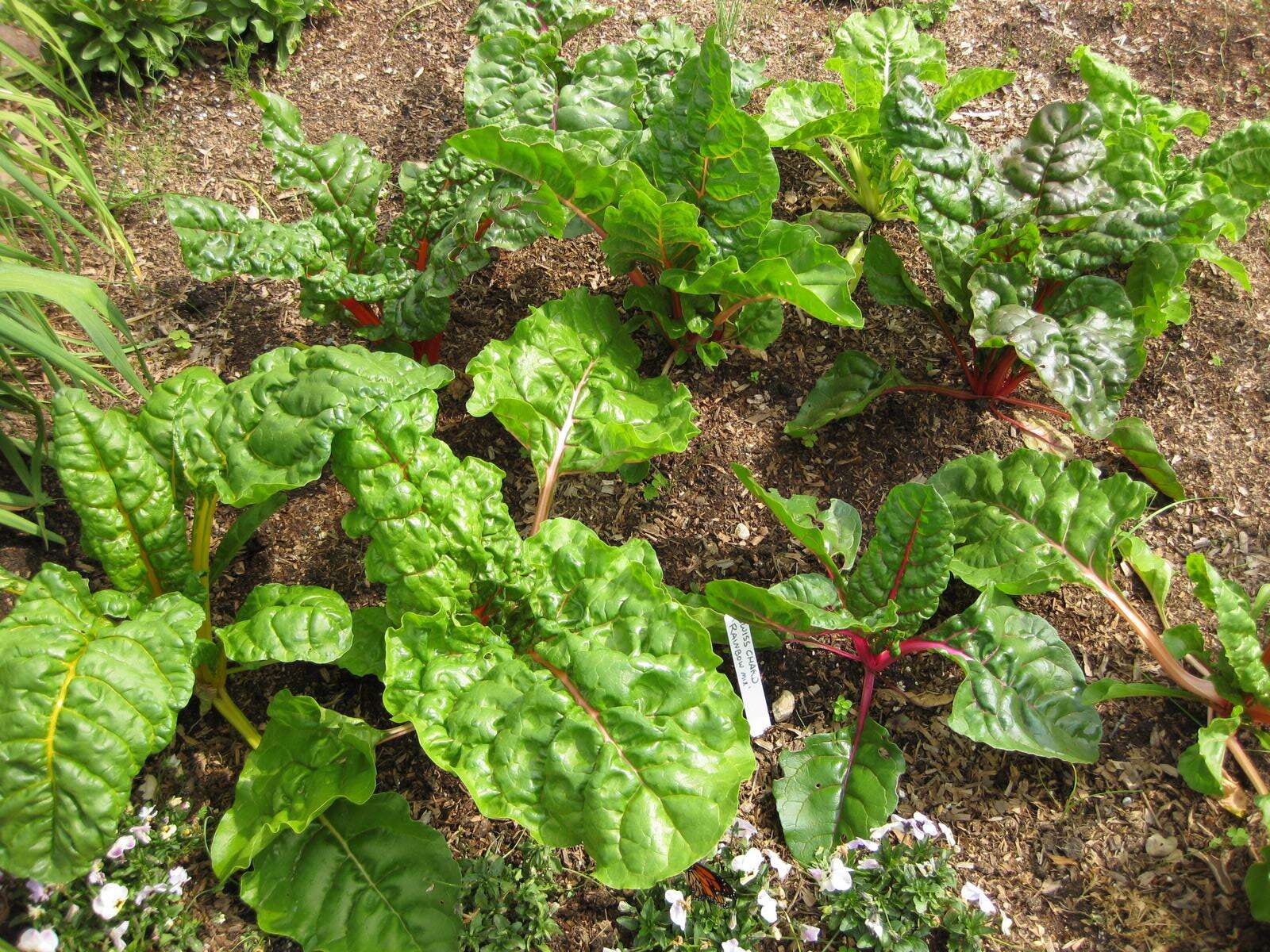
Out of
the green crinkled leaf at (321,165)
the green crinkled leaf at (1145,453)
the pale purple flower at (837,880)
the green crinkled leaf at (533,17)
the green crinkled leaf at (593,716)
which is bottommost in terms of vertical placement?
the pale purple flower at (837,880)

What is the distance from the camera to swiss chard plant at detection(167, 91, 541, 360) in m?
2.72

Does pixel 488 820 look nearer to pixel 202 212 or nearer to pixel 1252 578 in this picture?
pixel 202 212

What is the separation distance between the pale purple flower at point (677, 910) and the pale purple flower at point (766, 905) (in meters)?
0.19

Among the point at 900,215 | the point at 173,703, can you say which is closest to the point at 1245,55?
the point at 900,215

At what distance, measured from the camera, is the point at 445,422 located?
3.21 meters

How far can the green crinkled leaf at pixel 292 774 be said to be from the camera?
91.8 inches

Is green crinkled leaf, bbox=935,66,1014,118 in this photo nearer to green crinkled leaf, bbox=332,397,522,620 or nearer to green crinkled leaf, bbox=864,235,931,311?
green crinkled leaf, bbox=864,235,931,311

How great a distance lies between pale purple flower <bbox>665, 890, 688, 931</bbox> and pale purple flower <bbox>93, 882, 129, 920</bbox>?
135cm

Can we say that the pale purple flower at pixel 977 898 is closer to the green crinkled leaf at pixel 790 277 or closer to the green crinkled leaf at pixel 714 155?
the green crinkled leaf at pixel 790 277

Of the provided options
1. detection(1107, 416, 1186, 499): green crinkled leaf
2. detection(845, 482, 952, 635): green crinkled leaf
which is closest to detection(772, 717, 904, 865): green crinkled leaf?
detection(845, 482, 952, 635): green crinkled leaf

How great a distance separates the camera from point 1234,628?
2461mm

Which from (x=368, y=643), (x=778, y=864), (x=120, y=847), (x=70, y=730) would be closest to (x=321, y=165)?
(x=368, y=643)

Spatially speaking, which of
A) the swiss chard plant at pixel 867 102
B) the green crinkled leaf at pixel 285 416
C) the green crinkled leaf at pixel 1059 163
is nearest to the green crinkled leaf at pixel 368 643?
the green crinkled leaf at pixel 285 416

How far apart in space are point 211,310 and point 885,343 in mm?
2454
